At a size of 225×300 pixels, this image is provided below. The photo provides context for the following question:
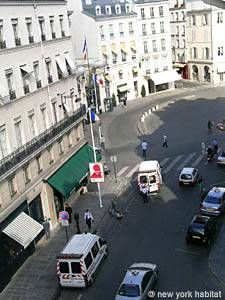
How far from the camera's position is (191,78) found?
10725 cm

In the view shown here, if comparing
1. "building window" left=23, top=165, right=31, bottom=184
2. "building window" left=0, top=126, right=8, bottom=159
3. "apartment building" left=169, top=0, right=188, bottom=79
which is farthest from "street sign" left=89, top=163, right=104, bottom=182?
"apartment building" left=169, top=0, right=188, bottom=79

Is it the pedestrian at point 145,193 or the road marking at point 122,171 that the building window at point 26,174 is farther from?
the road marking at point 122,171

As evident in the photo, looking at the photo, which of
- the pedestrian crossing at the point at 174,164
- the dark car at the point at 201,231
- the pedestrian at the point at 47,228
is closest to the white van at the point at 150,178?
the pedestrian crossing at the point at 174,164

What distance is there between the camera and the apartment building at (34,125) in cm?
3412

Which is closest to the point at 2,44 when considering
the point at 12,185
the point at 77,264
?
the point at 12,185

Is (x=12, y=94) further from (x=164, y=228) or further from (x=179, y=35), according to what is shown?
(x=179, y=35)

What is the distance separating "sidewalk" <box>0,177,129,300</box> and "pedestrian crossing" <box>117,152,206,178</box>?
665 centimetres

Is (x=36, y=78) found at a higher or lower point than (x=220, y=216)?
higher

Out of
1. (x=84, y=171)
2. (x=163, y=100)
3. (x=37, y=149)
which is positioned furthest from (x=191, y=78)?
(x=37, y=149)

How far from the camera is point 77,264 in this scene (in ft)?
98.6

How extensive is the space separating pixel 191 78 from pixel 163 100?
1912 centimetres

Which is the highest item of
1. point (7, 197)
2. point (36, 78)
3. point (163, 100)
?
point (36, 78)

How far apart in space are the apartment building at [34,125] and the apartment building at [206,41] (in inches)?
2134

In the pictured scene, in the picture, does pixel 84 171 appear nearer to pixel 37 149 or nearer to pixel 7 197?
Answer: pixel 37 149
